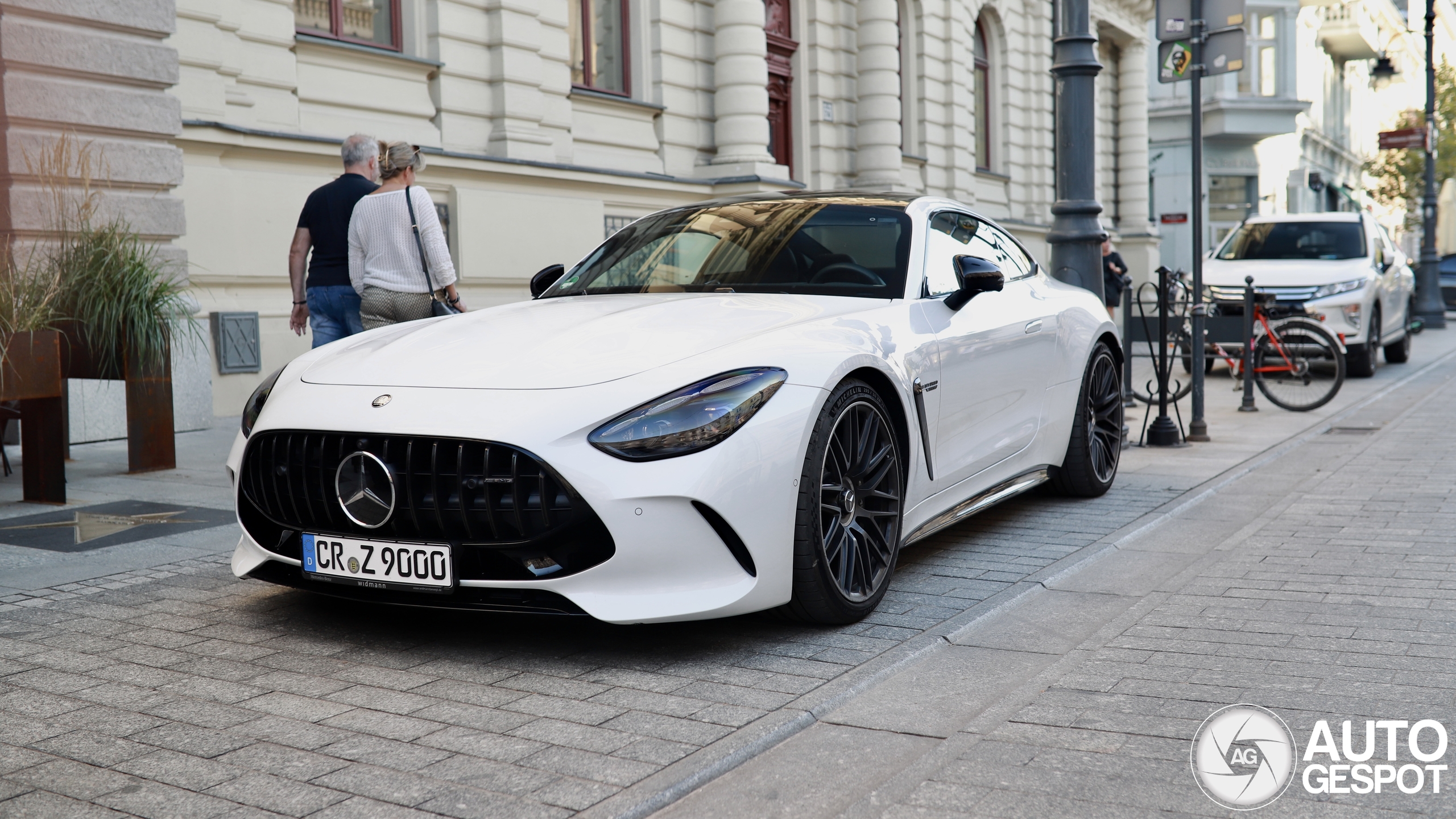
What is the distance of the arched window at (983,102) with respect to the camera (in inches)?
958

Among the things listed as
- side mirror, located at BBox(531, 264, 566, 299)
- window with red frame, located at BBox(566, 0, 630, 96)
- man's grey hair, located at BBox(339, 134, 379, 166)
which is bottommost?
side mirror, located at BBox(531, 264, 566, 299)

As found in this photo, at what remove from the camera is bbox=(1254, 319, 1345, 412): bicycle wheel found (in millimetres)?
10914

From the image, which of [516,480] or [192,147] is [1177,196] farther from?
[516,480]

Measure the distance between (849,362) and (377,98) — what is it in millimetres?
8795

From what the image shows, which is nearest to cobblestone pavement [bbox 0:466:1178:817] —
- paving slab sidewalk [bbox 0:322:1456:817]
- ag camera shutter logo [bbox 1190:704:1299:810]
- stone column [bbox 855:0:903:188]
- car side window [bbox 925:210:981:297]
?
paving slab sidewalk [bbox 0:322:1456:817]

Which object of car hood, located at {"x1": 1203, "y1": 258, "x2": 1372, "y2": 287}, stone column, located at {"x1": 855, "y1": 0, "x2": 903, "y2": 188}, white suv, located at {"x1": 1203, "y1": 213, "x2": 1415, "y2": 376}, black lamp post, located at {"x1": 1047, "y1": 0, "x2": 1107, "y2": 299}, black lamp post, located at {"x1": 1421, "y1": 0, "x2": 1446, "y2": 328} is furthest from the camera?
black lamp post, located at {"x1": 1421, "y1": 0, "x2": 1446, "y2": 328}

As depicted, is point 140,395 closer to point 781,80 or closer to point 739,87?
point 739,87

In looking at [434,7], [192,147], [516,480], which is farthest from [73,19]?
[516,480]

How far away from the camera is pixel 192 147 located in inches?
381

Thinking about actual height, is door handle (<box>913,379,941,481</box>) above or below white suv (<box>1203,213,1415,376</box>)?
below

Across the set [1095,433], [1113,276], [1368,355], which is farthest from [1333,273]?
[1095,433]

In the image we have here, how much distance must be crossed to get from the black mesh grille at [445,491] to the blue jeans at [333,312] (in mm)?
3679

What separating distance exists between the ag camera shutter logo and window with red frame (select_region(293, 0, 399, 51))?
973 centimetres

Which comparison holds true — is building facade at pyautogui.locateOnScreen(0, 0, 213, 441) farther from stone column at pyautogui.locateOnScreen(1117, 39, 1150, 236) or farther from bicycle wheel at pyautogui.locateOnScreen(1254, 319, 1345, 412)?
stone column at pyautogui.locateOnScreen(1117, 39, 1150, 236)
